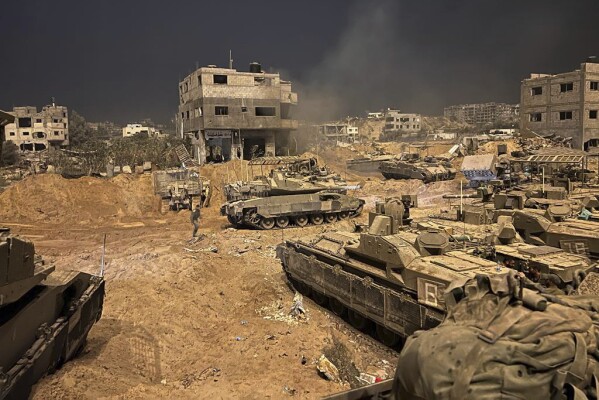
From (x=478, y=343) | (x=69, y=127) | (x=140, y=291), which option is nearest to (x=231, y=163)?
(x=140, y=291)

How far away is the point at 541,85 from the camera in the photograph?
4322cm

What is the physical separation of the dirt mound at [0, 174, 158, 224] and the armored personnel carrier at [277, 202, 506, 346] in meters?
16.2

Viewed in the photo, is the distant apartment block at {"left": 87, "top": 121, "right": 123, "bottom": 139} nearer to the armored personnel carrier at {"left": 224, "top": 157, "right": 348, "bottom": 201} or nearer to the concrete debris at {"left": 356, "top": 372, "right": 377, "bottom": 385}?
the armored personnel carrier at {"left": 224, "top": 157, "right": 348, "bottom": 201}

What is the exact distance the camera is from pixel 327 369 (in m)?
8.25

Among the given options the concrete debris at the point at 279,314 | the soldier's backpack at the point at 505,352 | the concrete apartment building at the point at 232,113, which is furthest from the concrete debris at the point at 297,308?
the concrete apartment building at the point at 232,113

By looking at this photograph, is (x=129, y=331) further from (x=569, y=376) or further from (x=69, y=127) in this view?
(x=69, y=127)

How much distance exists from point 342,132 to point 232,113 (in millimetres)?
55829

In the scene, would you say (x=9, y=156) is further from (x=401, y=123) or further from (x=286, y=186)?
(x=401, y=123)

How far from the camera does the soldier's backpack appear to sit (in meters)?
3.58

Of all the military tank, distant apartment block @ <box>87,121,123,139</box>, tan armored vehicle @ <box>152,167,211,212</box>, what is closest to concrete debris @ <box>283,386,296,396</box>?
the military tank

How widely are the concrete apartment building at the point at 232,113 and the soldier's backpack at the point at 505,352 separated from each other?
34875 mm

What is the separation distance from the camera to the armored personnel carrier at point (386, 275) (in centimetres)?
844

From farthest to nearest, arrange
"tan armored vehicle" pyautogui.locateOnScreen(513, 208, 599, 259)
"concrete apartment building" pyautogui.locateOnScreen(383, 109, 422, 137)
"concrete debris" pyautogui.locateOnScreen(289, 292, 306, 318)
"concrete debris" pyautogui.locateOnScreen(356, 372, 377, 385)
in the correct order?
"concrete apartment building" pyautogui.locateOnScreen(383, 109, 422, 137) → "concrete debris" pyautogui.locateOnScreen(289, 292, 306, 318) → "tan armored vehicle" pyautogui.locateOnScreen(513, 208, 599, 259) → "concrete debris" pyautogui.locateOnScreen(356, 372, 377, 385)

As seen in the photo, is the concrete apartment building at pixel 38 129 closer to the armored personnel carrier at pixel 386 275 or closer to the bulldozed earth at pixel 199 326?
the bulldozed earth at pixel 199 326
